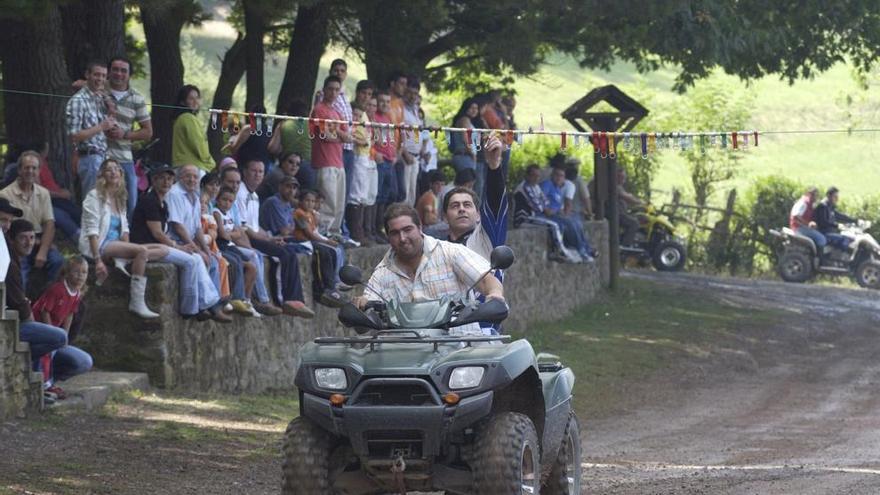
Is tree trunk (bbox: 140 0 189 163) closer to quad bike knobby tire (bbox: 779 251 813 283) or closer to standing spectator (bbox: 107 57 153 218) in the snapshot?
standing spectator (bbox: 107 57 153 218)

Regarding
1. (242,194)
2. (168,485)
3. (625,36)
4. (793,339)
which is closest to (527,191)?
(625,36)

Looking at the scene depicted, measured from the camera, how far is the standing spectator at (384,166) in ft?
66.3

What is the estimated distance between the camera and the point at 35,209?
14.8m

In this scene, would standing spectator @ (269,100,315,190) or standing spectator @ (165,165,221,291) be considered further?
standing spectator @ (269,100,315,190)

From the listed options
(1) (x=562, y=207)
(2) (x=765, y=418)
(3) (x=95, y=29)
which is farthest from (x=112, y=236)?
(1) (x=562, y=207)

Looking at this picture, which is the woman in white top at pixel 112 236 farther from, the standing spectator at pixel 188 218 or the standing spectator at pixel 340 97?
the standing spectator at pixel 340 97

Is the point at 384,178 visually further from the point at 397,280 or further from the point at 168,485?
the point at 397,280

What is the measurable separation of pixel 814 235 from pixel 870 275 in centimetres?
133

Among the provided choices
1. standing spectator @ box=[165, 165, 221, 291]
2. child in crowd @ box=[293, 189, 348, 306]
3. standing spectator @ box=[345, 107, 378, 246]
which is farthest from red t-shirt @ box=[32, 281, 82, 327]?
standing spectator @ box=[345, 107, 378, 246]

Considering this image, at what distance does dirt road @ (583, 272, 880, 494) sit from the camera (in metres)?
12.8

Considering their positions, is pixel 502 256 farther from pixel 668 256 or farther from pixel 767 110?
pixel 767 110

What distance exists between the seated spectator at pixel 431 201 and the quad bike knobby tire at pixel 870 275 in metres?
14.2

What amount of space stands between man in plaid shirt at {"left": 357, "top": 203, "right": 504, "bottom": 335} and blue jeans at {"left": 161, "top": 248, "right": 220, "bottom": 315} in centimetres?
613

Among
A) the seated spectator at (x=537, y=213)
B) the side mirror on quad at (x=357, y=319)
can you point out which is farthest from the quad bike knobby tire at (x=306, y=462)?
the seated spectator at (x=537, y=213)
